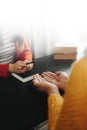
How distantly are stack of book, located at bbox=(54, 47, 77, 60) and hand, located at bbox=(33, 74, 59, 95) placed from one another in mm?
369

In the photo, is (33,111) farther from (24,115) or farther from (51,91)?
(51,91)

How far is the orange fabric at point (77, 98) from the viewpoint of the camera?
2.12 ft

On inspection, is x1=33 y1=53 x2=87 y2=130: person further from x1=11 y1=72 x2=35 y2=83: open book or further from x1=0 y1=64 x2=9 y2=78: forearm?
x1=0 y1=64 x2=9 y2=78: forearm

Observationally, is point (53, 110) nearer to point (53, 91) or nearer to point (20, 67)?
point (53, 91)

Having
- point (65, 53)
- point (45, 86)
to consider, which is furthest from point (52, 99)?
point (65, 53)

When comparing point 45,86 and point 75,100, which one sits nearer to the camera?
point 75,100

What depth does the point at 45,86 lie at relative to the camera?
1.17 metres

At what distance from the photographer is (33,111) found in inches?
40.4

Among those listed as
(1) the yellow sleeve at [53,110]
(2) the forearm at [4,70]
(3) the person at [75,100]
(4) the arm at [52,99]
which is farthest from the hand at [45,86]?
(3) the person at [75,100]

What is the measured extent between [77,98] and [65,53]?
3.14ft

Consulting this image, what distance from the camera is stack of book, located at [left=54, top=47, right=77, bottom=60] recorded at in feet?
5.19

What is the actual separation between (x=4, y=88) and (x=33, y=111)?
29cm

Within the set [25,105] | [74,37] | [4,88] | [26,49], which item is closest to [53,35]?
[74,37]

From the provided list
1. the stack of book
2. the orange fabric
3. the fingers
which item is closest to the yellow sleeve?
the orange fabric
